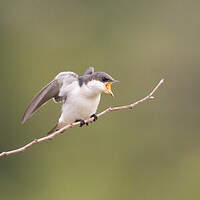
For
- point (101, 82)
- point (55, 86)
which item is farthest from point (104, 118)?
point (101, 82)

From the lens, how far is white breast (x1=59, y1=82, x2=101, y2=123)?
18.9ft

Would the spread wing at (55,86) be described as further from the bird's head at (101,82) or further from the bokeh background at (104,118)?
the bokeh background at (104,118)

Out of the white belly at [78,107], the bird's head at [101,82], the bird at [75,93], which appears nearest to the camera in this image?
the bird's head at [101,82]

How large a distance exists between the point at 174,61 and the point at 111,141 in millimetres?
2279

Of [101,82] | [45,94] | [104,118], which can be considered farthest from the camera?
[104,118]

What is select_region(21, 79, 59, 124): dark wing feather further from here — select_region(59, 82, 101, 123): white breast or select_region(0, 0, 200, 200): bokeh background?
select_region(0, 0, 200, 200): bokeh background

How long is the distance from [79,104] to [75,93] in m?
0.10

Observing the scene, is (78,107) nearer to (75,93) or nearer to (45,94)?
(75,93)

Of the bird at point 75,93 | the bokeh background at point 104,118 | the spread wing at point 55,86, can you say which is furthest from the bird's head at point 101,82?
the bokeh background at point 104,118

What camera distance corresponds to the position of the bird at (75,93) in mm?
A: 5650

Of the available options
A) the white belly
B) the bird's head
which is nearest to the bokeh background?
the white belly

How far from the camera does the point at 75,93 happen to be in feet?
19.1

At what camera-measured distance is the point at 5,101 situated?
39.0ft

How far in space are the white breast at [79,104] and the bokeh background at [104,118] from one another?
4.78 metres
